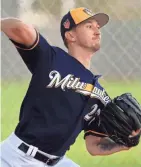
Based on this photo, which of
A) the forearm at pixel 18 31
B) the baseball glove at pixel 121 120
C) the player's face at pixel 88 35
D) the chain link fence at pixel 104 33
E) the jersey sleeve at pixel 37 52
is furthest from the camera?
the chain link fence at pixel 104 33

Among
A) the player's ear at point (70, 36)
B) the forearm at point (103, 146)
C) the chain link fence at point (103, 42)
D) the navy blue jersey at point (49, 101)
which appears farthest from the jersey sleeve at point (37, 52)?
the chain link fence at point (103, 42)

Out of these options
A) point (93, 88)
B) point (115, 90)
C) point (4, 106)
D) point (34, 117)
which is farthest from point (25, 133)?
point (115, 90)

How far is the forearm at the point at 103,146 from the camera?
333 centimetres

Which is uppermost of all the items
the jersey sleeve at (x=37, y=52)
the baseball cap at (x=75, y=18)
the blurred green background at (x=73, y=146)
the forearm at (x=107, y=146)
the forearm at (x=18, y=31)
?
the forearm at (x=18, y=31)

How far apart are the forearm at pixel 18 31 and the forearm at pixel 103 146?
663 mm

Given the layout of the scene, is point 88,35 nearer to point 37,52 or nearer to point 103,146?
point 37,52

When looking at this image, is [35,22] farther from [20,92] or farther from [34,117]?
[34,117]

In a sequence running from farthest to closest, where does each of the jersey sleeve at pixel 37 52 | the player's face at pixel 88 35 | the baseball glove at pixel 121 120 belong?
the baseball glove at pixel 121 120
the player's face at pixel 88 35
the jersey sleeve at pixel 37 52

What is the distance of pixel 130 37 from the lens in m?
4.60

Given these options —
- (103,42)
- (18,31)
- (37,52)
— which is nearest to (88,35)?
(37,52)

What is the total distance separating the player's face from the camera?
10.3 ft

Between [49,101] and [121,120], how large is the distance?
434 millimetres

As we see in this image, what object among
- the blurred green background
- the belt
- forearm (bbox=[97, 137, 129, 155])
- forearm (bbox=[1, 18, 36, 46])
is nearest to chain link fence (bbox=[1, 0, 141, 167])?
the blurred green background

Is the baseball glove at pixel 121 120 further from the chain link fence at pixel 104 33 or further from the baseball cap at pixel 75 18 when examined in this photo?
the chain link fence at pixel 104 33
